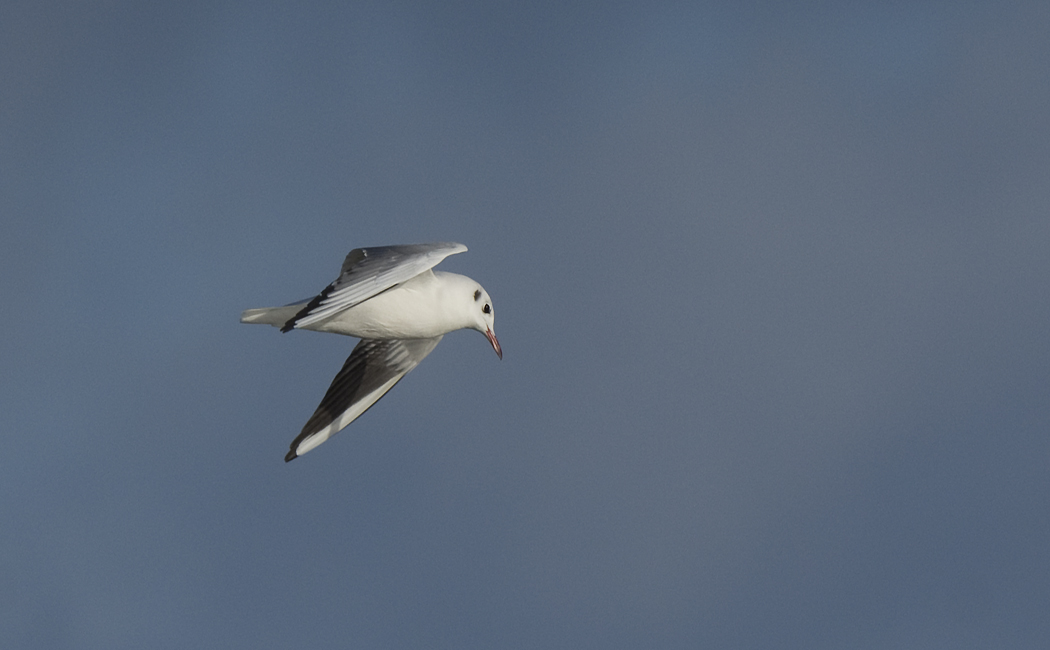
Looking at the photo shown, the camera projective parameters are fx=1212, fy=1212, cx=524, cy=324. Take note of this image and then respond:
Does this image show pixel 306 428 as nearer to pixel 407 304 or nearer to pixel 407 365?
pixel 407 365

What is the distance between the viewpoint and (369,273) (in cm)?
988

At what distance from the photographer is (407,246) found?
1073 cm

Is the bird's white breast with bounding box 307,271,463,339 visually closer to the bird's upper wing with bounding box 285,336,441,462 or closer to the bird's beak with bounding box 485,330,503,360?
the bird's beak with bounding box 485,330,503,360

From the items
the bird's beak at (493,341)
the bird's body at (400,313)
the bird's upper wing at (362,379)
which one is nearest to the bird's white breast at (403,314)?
the bird's body at (400,313)

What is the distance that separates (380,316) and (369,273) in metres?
1.17

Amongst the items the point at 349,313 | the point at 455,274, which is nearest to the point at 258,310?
the point at 349,313

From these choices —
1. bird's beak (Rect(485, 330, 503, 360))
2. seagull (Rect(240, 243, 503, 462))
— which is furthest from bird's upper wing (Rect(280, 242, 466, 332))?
bird's beak (Rect(485, 330, 503, 360))

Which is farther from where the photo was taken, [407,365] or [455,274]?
[407,365]

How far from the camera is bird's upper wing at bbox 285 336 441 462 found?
40.5 ft

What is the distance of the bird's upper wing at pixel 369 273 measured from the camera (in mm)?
9438

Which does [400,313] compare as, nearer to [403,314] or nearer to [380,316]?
→ [403,314]

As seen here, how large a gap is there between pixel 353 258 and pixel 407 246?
1.60ft

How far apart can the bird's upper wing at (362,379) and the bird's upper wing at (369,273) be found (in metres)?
2.17

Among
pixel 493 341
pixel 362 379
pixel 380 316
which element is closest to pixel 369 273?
pixel 380 316
